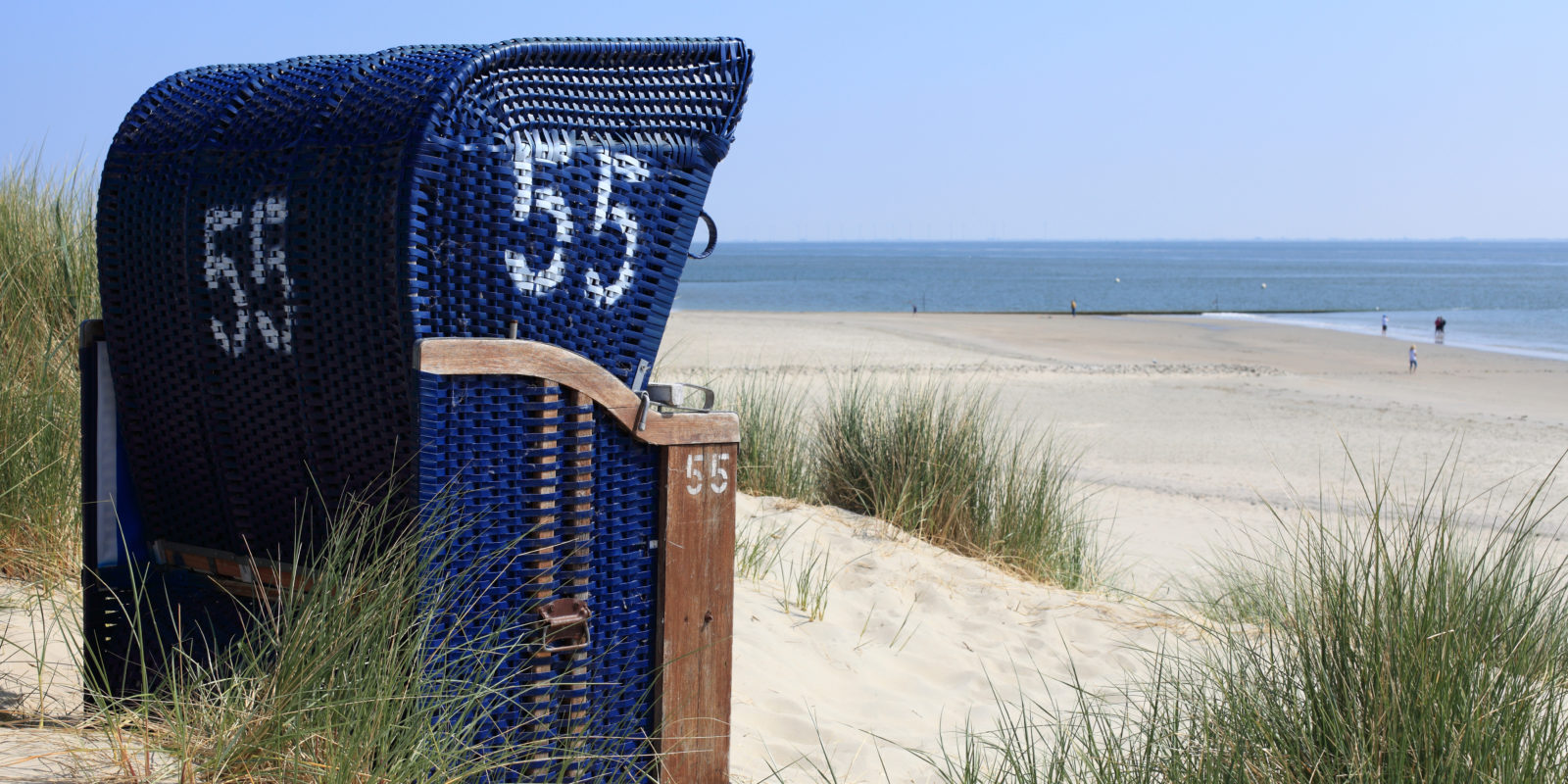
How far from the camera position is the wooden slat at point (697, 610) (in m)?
2.58

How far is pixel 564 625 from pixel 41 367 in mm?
2946

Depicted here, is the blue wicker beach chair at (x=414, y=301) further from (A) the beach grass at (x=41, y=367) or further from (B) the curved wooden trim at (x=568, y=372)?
(A) the beach grass at (x=41, y=367)

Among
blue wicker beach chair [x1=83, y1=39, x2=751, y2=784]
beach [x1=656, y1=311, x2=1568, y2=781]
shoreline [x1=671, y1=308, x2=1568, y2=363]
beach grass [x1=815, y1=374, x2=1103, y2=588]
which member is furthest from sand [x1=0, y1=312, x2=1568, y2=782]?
shoreline [x1=671, y1=308, x2=1568, y2=363]

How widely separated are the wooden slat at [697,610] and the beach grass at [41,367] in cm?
205

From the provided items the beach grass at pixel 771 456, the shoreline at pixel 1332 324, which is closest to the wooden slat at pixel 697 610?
the beach grass at pixel 771 456

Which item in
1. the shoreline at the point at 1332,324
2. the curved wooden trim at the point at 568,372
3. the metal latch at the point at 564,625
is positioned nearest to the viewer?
the curved wooden trim at the point at 568,372

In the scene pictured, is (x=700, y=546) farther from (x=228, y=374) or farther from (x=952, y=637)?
(x=952, y=637)

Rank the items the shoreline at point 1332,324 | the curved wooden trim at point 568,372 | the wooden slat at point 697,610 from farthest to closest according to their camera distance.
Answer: the shoreline at point 1332,324
the wooden slat at point 697,610
the curved wooden trim at point 568,372

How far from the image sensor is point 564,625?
2.40 meters

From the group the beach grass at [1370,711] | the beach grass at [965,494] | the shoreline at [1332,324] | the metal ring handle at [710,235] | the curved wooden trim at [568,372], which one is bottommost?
the shoreline at [1332,324]

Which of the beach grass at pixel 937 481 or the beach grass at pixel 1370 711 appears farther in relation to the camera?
the beach grass at pixel 937 481

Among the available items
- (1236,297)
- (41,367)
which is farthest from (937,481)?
(1236,297)

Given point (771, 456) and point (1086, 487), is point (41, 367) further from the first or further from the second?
point (1086, 487)

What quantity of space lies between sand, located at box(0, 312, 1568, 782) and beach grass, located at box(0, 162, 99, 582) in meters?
0.77
